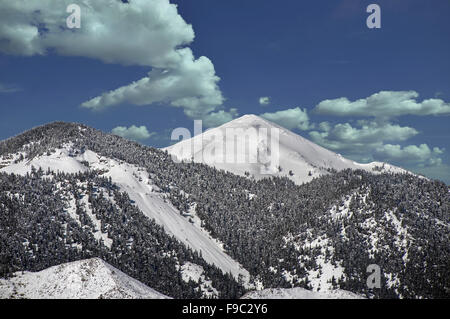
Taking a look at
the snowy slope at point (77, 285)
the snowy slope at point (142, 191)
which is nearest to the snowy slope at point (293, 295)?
the snowy slope at point (77, 285)

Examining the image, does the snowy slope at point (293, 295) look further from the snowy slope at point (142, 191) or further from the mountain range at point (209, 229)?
the snowy slope at point (142, 191)

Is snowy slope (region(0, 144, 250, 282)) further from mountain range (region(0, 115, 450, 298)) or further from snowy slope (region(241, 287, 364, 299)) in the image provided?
snowy slope (region(241, 287, 364, 299))

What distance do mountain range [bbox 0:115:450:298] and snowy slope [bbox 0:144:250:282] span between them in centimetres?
70

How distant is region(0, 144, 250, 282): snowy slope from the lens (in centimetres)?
13600

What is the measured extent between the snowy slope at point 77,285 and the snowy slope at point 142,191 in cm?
6778

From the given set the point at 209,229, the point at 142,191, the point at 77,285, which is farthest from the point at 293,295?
the point at 142,191

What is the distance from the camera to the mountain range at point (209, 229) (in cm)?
10244

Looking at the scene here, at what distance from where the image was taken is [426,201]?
487ft

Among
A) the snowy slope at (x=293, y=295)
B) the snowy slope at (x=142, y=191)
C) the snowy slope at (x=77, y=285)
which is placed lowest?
the snowy slope at (x=293, y=295)

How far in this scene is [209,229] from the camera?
155 meters

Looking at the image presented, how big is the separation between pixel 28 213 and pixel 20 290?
5720 centimetres

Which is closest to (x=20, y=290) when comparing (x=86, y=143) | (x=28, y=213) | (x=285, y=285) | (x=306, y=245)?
(x=28, y=213)

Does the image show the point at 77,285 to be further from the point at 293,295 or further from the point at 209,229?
the point at 209,229

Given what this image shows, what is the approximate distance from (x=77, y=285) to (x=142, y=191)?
103 meters
